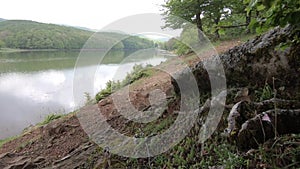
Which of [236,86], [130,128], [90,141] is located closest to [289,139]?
[236,86]

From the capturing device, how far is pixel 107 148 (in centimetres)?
388

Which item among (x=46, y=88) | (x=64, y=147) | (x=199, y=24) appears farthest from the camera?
(x=46, y=88)

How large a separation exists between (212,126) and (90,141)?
8.08 ft

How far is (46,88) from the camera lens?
2161cm

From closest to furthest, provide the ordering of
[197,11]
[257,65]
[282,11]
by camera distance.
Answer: [282,11] < [257,65] < [197,11]

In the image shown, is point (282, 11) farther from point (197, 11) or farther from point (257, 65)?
point (197, 11)

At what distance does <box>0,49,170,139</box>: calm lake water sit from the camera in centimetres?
1154

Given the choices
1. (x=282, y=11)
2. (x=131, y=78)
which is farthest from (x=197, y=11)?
(x=282, y=11)

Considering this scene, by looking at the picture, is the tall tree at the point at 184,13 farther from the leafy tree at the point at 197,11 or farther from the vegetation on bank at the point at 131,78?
the vegetation on bank at the point at 131,78

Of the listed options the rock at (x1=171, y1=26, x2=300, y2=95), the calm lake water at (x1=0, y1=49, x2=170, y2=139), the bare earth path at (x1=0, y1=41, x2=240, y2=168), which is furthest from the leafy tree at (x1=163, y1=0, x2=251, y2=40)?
the rock at (x1=171, y1=26, x2=300, y2=95)

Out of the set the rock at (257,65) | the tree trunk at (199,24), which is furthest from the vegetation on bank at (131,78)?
the rock at (257,65)

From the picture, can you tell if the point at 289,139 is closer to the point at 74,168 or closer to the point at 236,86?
the point at 236,86

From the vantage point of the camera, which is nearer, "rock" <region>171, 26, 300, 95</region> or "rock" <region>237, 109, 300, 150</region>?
"rock" <region>237, 109, 300, 150</region>

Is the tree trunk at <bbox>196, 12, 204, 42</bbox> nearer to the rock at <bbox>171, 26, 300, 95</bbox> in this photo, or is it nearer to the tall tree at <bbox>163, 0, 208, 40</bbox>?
the tall tree at <bbox>163, 0, 208, 40</bbox>
